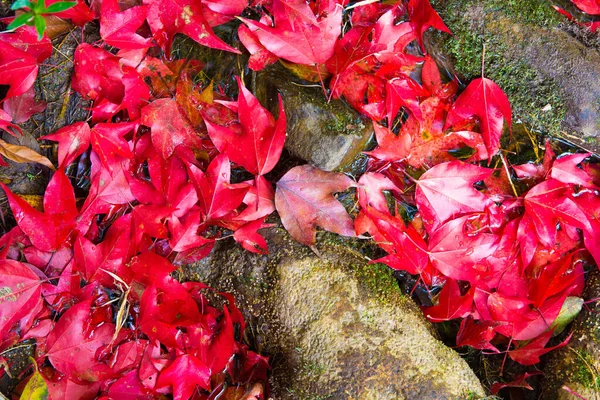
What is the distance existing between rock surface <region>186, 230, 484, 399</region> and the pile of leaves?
7cm

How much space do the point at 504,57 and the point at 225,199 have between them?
1.09m

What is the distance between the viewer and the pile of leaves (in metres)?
1.49

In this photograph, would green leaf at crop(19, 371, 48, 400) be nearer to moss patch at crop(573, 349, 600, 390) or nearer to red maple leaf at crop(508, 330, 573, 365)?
red maple leaf at crop(508, 330, 573, 365)

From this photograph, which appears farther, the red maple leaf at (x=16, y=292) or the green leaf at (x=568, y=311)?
the green leaf at (x=568, y=311)

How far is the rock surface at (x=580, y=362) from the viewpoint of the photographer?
5.30 feet

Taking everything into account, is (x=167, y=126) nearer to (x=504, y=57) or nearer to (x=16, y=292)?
(x=16, y=292)

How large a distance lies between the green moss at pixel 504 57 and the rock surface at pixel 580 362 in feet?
2.12

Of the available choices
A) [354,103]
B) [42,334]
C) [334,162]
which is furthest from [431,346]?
[42,334]

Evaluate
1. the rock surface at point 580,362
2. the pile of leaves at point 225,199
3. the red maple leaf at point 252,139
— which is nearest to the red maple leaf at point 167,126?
the pile of leaves at point 225,199

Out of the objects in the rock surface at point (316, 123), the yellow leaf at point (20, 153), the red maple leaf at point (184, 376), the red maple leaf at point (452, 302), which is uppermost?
the rock surface at point (316, 123)

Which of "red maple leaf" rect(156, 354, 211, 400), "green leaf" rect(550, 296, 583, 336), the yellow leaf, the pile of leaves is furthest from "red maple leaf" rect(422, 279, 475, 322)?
the yellow leaf

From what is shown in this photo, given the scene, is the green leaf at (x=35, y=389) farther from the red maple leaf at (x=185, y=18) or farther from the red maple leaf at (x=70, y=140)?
the red maple leaf at (x=185, y=18)

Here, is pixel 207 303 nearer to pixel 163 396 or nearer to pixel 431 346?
pixel 163 396

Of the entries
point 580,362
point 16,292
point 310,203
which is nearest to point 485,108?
point 310,203
